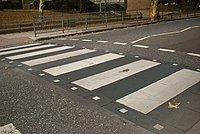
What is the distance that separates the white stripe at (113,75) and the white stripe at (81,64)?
0.94m

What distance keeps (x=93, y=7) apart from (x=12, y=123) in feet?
90.3

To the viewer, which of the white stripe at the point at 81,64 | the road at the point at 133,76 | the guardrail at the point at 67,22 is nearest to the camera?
the road at the point at 133,76

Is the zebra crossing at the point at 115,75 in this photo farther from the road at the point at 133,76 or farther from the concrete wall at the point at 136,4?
the concrete wall at the point at 136,4

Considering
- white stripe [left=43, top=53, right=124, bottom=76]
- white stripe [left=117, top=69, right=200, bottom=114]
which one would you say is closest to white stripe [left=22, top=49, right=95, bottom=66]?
white stripe [left=43, top=53, right=124, bottom=76]

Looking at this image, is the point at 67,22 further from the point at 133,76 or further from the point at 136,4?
the point at 136,4

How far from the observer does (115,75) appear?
20.4 feet

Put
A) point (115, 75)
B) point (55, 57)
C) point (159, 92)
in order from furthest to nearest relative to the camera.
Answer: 1. point (55, 57)
2. point (115, 75)
3. point (159, 92)

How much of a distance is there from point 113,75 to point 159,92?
1558 millimetres

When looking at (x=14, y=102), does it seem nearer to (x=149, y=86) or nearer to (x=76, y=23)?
(x=149, y=86)

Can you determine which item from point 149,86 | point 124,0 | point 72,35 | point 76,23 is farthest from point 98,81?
point 124,0

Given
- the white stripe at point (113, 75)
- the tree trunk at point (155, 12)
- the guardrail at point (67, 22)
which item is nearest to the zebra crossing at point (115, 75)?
the white stripe at point (113, 75)

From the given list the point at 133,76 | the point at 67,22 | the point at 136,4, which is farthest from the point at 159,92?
the point at 136,4

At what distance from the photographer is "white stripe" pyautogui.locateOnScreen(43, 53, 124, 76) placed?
6.75 meters

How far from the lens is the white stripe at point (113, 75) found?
221 inches
